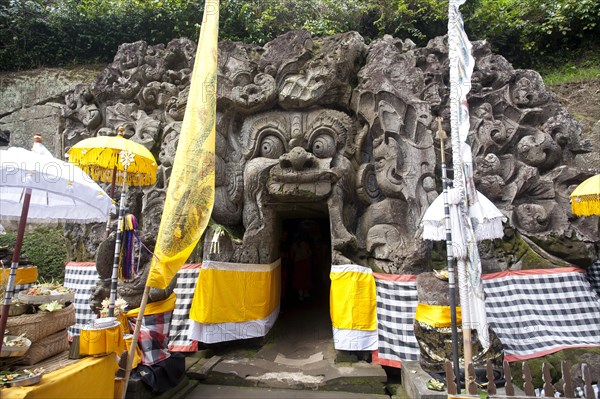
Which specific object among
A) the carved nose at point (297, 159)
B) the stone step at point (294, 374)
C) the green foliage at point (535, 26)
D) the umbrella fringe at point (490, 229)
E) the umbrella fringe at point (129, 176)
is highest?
the green foliage at point (535, 26)

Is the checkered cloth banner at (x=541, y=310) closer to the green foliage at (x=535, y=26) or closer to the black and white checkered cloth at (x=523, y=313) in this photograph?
the black and white checkered cloth at (x=523, y=313)

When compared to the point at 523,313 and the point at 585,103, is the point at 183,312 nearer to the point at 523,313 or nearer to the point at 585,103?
the point at 523,313

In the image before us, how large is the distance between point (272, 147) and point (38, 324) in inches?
172

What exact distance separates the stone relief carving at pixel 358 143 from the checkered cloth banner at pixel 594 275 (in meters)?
0.85

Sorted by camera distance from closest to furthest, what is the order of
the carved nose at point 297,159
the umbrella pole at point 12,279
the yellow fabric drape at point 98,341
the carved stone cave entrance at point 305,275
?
the umbrella pole at point 12,279, the yellow fabric drape at point 98,341, the carved nose at point 297,159, the carved stone cave entrance at point 305,275

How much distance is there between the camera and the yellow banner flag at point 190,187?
11.3 ft

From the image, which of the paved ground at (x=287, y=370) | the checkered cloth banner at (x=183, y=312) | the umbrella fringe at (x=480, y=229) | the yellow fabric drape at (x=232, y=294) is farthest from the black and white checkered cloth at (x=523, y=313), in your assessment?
the checkered cloth banner at (x=183, y=312)

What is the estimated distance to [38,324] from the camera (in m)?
3.04

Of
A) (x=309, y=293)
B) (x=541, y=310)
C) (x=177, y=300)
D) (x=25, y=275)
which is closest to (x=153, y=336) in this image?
(x=177, y=300)

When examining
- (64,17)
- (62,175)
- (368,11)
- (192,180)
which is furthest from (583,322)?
(64,17)

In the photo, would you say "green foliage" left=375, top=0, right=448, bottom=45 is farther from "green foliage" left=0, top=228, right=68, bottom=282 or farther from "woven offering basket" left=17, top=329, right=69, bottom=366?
"green foliage" left=0, top=228, right=68, bottom=282

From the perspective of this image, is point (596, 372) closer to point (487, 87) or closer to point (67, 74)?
point (487, 87)

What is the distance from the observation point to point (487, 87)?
7.02m

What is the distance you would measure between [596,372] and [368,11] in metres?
10.5
